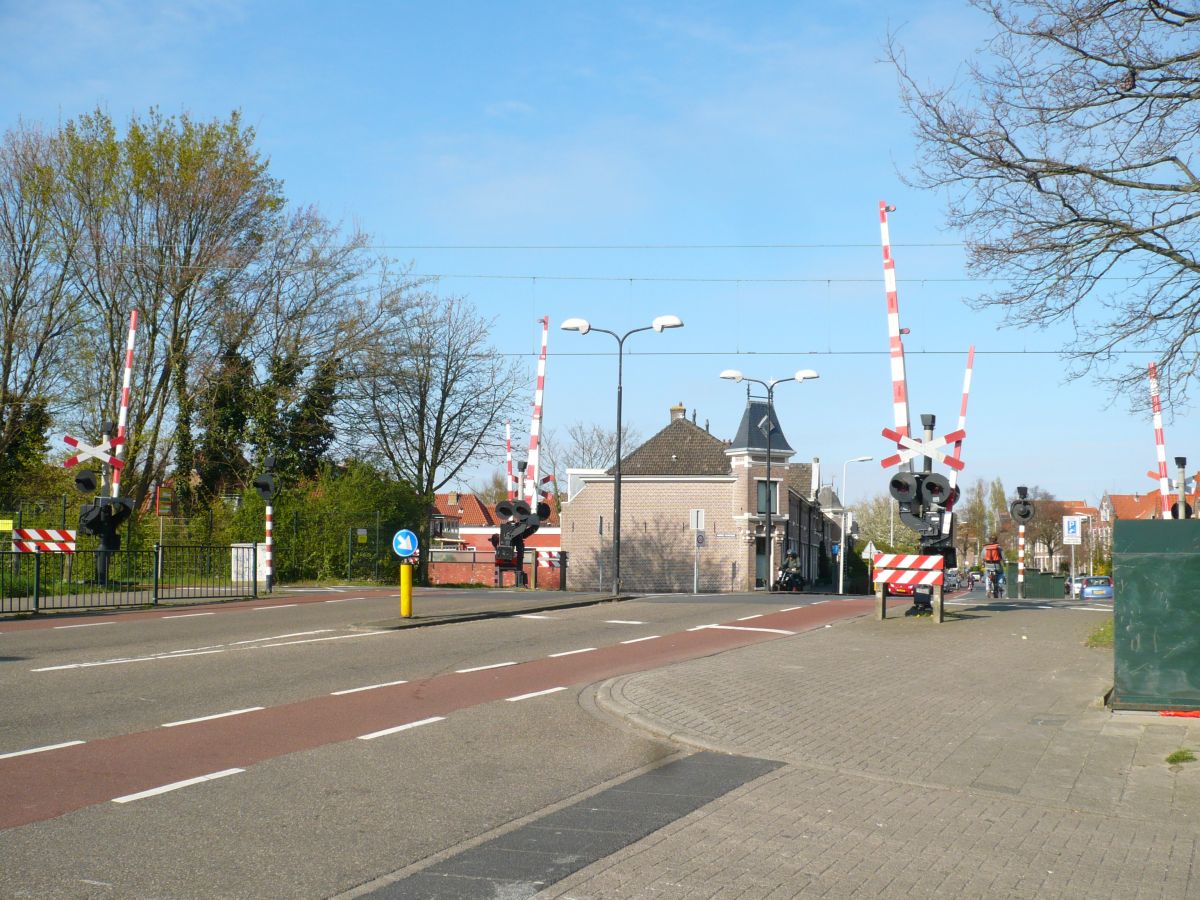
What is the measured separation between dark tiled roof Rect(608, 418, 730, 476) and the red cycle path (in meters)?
45.5

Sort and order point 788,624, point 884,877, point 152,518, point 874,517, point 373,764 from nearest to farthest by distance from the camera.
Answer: point 884,877, point 373,764, point 788,624, point 152,518, point 874,517

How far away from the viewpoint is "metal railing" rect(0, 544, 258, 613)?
2084 centimetres

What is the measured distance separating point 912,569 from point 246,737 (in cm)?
1170

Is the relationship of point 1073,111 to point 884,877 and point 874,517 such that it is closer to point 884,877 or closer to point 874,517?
point 884,877

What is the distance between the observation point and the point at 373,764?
799 centimetres

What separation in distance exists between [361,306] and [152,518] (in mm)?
9861

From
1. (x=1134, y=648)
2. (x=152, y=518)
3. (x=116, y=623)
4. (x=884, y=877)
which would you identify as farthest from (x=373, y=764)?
(x=152, y=518)

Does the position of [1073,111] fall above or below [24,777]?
above

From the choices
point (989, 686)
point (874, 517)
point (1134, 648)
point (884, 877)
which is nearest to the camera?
point (884, 877)

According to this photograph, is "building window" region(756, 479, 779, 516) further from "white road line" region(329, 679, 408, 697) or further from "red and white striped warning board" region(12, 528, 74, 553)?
"white road line" region(329, 679, 408, 697)

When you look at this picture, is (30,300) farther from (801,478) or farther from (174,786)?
(801,478)

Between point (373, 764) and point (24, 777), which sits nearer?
point (24, 777)

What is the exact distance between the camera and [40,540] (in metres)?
19.5

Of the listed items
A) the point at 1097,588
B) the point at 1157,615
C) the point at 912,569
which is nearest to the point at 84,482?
the point at 912,569
